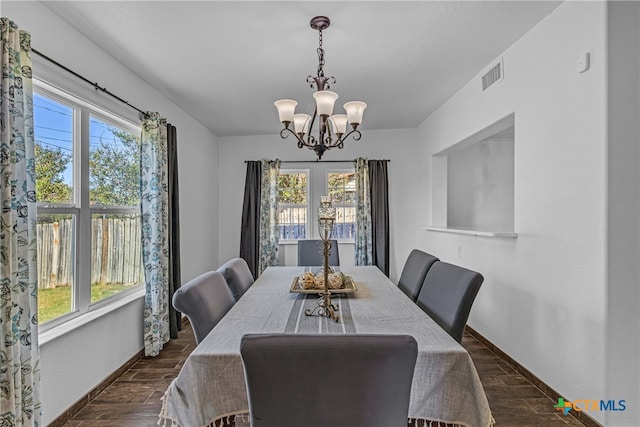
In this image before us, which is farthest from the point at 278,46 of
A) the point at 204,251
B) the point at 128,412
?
the point at 204,251

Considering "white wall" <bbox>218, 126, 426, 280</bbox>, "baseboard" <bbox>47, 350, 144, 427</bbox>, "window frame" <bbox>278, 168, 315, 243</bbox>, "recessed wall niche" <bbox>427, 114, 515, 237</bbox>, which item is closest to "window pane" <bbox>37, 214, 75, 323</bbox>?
"baseboard" <bbox>47, 350, 144, 427</bbox>

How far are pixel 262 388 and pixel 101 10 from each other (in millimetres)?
2348

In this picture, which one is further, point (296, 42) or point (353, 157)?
point (353, 157)

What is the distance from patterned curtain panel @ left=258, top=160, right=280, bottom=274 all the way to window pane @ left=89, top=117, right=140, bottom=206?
2.12 meters

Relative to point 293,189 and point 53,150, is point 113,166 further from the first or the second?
point 293,189

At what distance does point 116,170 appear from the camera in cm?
284

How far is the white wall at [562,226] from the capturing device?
1819 millimetres

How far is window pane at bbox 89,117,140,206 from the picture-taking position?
2559 mm

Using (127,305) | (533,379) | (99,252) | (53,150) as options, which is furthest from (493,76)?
(127,305)

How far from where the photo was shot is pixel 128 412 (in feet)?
7.10

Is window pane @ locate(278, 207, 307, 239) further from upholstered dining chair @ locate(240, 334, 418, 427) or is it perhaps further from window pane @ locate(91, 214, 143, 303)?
upholstered dining chair @ locate(240, 334, 418, 427)

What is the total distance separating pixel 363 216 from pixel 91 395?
371 centimetres

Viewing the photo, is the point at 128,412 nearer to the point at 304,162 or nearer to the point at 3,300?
the point at 3,300

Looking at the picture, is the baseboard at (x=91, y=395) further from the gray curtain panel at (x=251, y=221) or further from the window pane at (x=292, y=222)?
the window pane at (x=292, y=222)
